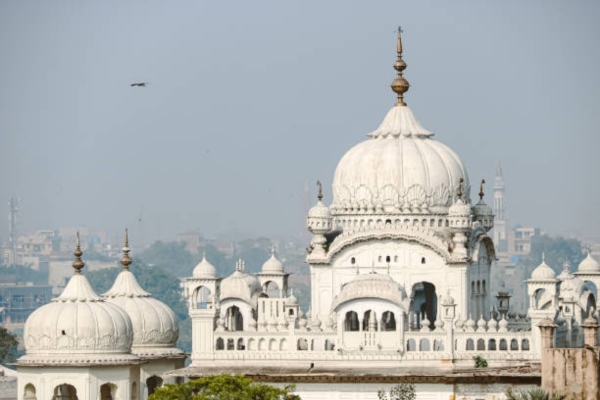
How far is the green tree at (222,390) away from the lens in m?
61.2

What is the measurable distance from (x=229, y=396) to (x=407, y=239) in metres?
9.39

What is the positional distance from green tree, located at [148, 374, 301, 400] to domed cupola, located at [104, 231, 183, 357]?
743 cm

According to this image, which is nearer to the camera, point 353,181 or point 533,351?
point 533,351

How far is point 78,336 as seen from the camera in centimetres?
6575

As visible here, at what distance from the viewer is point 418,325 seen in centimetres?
7000

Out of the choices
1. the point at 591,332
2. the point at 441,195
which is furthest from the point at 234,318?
the point at 591,332

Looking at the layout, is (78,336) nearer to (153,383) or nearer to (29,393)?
(29,393)

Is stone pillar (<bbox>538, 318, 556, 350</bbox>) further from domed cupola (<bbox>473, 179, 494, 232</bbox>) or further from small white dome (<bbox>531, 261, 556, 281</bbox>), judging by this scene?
domed cupola (<bbox>473, 179, 494, 232</bbox>)

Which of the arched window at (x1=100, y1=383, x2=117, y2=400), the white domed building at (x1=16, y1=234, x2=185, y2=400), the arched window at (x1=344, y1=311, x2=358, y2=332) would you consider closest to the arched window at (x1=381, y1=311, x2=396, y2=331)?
the arched window at (x1=344, y1=311, x2=358, y2=332)

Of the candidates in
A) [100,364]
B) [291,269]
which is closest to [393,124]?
[100,364]

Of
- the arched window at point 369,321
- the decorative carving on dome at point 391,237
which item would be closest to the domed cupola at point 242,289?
the decorative carving on dome at point 391,237

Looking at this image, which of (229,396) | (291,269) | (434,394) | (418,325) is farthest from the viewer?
(291,269)

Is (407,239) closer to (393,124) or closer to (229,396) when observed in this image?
(393,124)

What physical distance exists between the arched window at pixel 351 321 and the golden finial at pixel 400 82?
7.09m
